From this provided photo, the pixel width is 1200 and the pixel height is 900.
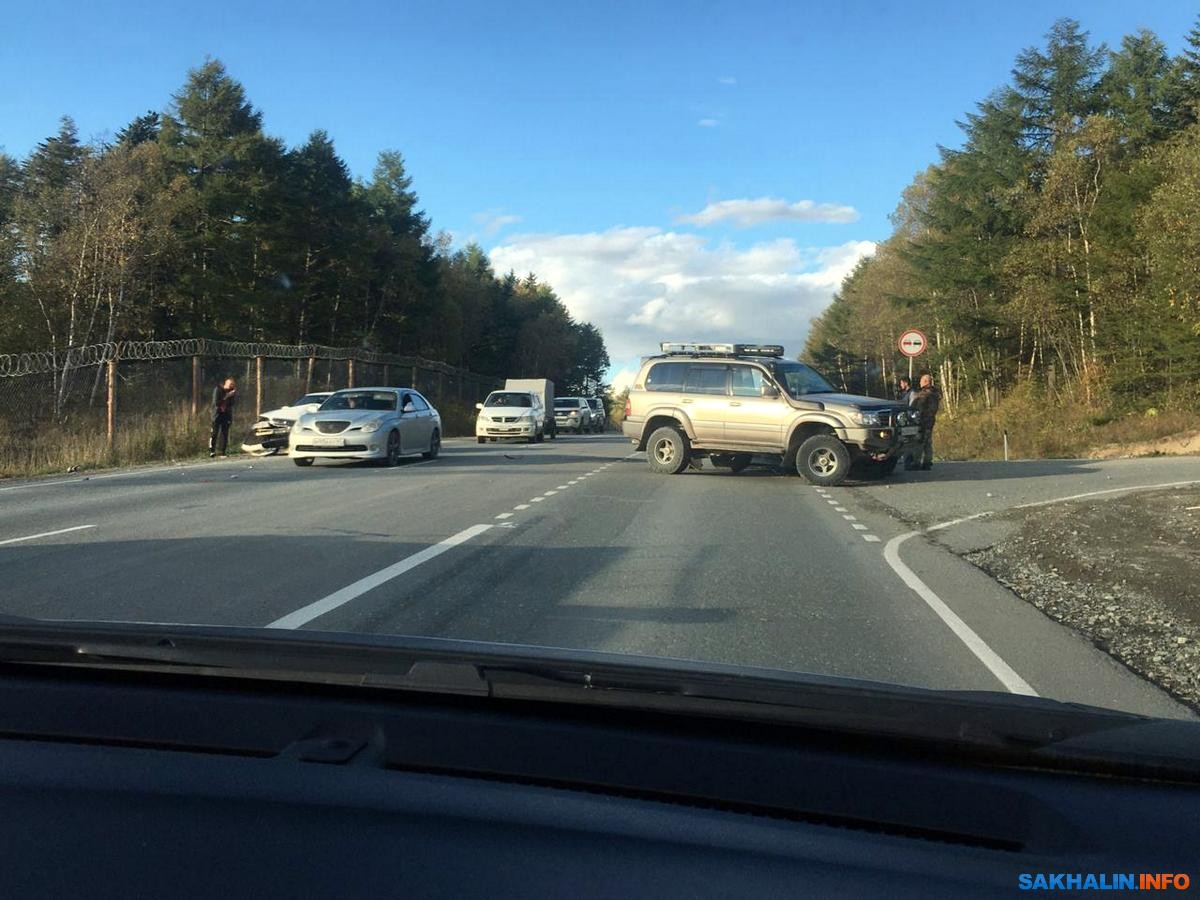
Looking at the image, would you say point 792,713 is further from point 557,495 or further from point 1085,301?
point 1085,301

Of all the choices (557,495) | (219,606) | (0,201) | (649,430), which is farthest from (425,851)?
(0,201)

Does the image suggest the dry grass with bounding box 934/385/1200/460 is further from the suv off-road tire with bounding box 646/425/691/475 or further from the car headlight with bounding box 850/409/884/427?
the car headlight with bounding box 850/409/884/427

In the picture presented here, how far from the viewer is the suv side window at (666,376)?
19.1 metres

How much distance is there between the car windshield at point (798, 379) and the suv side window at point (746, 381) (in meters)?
0.31

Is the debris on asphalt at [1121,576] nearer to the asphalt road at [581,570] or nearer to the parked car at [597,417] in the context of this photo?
the asphalt road at [581,570]

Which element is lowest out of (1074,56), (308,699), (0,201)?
(308,699)

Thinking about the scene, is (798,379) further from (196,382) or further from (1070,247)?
(1070,247)

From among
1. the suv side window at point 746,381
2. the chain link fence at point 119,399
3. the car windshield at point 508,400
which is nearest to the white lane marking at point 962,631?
A: the suv side window at point 746,381

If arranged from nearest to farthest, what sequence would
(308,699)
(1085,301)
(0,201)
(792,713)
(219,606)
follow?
(792,713) < (308,699) < (219,606) < (1085,301) < (0,201)

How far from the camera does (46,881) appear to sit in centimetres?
198

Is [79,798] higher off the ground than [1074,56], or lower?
lower

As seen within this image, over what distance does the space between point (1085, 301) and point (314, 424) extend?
31641mm

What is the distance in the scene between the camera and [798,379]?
60.8 feet

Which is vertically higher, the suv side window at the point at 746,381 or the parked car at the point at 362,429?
the suv side window at the point at 746,381
